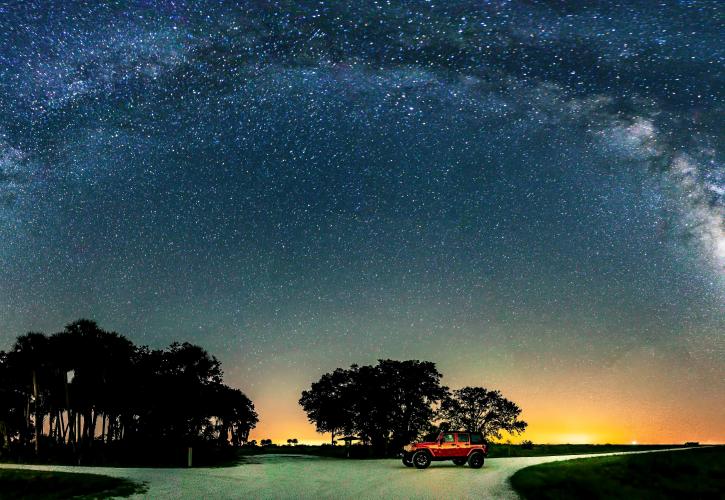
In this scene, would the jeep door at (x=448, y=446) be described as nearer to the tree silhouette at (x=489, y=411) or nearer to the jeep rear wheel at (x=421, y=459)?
the jeep rear wheel at (x=421, y=459)

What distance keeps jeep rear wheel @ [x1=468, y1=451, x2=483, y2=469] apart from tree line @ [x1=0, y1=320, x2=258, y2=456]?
1319 inches

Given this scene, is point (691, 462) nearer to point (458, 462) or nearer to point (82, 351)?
point (458, 462)

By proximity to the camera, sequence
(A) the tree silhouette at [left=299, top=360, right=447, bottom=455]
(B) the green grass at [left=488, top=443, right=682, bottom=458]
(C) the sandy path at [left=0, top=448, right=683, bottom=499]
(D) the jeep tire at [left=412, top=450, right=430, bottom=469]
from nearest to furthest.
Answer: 1. (C) the sandy path at [left=0, top=448, right=683, bottom=499]
2. (D) the jeep tire at [left=412, top=450, right=430, bottom=469]
3. (B) the green grass at [left=488, top=443, right=682, bottom=458]
4. (A) the tree silhouette at [left=299, top=360, right=447, bottom=455]

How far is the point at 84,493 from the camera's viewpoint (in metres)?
20.0

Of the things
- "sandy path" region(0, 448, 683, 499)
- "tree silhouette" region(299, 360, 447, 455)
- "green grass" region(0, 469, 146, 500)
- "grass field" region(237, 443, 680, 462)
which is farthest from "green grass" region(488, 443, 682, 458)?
"green grass" region(0, 469, 146, 500)

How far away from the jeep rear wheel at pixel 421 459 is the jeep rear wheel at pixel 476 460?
272 cm

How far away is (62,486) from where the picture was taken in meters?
21.8

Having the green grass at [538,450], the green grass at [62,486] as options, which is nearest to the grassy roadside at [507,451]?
the green grass at [538,450]

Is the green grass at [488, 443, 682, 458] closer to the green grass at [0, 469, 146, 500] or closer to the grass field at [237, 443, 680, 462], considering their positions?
the grass field at [237, 443, 680, 462]

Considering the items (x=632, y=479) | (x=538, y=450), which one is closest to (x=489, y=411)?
(x=538, y=450)

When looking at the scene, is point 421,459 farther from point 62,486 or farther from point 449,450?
point 62,486

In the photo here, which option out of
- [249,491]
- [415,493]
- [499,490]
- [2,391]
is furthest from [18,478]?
[2,391]

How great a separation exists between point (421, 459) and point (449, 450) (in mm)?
1807

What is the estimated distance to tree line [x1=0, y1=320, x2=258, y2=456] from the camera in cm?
5825
